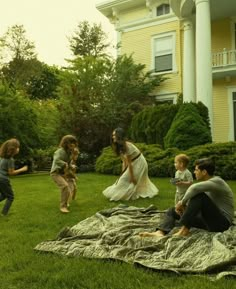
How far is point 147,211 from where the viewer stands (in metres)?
7.66

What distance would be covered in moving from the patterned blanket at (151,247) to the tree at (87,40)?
29271mm

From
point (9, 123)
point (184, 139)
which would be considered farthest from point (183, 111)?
point (9, 123)

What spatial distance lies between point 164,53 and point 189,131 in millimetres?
9566

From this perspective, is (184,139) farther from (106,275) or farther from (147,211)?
(106,275)

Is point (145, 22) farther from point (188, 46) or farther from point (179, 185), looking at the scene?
point (179, 185)

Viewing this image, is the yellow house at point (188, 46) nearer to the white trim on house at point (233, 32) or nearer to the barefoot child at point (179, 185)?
the white trim on house at point (233, 32)

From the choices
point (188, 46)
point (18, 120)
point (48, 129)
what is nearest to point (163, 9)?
point (188, 46)

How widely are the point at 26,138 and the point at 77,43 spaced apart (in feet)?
57.6

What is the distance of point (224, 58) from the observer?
67.9 ft

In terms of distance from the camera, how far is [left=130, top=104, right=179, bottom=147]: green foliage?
1872cm

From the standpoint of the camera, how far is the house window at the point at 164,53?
2406 cm

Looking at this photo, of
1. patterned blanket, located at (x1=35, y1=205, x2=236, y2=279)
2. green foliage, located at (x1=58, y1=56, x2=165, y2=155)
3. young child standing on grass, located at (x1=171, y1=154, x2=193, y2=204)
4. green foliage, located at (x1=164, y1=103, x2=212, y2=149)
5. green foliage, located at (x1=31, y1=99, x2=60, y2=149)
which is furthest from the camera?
green foliage, located at (x1=58, y1=56, x2=165, y2=155)

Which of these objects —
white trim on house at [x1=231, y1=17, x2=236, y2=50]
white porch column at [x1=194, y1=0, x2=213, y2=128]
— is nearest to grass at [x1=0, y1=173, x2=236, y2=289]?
white porch column at [x1=194, y1=0, x2=213, y2=128]

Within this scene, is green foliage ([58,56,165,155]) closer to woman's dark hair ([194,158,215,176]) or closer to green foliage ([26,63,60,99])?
woman's dark hair ([194,158,215,176])
